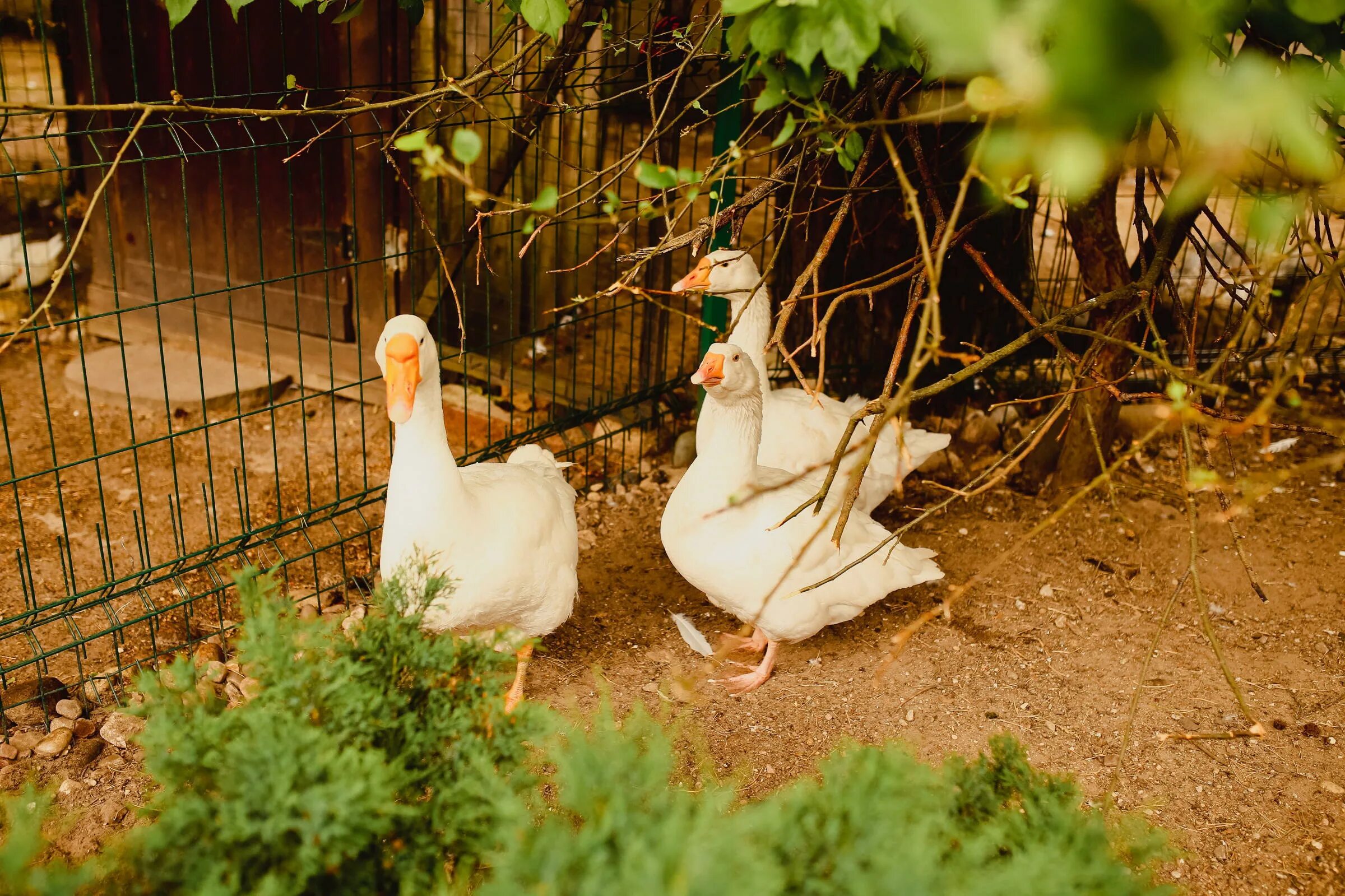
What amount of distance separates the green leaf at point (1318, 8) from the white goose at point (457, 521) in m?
2.26

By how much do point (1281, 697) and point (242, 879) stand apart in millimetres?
3481

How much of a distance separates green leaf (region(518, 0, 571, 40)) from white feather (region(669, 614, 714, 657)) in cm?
230

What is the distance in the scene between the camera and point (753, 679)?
3.80 meters

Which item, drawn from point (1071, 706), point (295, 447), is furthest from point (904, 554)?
point (295, 447)

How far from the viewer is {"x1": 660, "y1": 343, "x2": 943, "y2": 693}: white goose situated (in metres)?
3.54

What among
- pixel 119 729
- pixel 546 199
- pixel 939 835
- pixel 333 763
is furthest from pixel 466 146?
pixel 119 729

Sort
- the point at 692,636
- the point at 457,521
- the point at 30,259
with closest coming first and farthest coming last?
the point at 457,521
the point at 692,636
the point at 30,259

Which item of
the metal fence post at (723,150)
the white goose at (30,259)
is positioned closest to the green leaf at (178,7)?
the metal fence post at (723,150)

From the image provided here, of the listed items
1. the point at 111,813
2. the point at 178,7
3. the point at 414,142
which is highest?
the point at 178,7

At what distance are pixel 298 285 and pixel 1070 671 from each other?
4105 millimetres

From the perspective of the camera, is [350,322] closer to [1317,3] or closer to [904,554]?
[904,554]

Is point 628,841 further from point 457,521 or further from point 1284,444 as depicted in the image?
point 1284,444

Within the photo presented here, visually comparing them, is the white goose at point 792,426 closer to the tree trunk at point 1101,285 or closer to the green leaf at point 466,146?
the tree trunk at point 1101,285

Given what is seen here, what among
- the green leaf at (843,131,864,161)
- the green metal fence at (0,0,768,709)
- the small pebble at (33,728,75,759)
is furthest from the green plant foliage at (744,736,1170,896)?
the green metal fence at (0,0,768,709)
